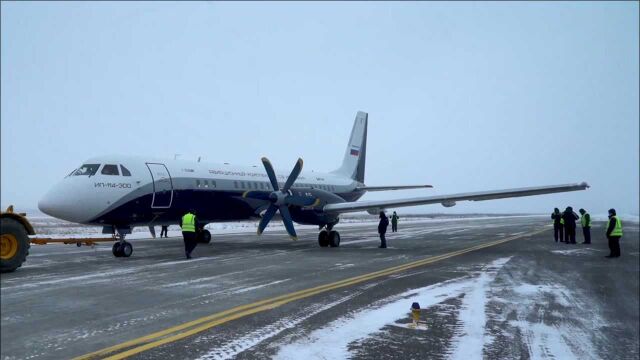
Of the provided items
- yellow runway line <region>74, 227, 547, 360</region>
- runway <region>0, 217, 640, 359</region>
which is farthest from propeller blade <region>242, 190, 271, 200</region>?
yellow runway line <region>74, 227, 547, 360</region>

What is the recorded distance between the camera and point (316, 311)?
7.58 metres

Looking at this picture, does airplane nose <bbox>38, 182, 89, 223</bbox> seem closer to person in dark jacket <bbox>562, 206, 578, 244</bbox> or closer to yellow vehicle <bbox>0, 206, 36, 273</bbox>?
yellow vehicle <bbox>0, 206, 36, 273</bbox>

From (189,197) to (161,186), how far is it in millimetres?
1519

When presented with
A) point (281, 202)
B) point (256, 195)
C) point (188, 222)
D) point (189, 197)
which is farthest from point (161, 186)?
point (281, 202)

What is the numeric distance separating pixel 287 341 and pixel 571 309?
546 cm

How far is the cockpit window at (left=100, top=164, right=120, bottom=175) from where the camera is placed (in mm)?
16842

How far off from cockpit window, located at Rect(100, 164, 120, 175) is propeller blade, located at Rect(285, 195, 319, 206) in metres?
7.34

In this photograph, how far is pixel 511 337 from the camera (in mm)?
6219

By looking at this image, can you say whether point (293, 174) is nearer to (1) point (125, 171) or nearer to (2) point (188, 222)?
(2) point (188, 222)

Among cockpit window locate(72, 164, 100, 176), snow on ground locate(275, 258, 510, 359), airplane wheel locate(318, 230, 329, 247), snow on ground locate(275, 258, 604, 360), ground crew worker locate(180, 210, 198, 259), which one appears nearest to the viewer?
snow on ground locate(275, 258, 510, 359)

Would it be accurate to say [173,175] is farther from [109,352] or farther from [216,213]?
[109,352]

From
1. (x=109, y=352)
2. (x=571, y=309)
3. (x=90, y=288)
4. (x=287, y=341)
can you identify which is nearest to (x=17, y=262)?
(x=90, y=288)

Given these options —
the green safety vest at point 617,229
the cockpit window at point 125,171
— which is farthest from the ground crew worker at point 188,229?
the green safety vest at point 617,229

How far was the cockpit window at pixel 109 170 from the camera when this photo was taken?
16.8 meters
